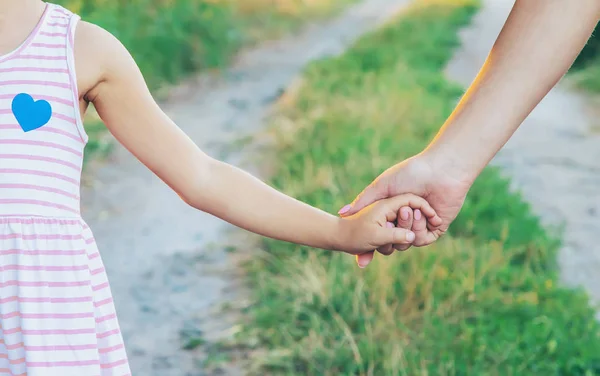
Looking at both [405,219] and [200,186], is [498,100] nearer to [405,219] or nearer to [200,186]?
[405,219]

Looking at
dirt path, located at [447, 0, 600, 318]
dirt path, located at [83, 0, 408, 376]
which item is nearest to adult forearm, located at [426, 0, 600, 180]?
dirt path, located at [83, 0, 408, 376]

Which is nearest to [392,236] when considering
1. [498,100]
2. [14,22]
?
[498,100]

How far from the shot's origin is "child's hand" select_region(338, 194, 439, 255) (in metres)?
1.66

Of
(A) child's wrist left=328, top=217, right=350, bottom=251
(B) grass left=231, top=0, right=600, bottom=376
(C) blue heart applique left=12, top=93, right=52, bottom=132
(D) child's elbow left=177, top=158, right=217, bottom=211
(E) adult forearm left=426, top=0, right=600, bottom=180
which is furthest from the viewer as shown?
(B) grass left=231, top=0, right=600, bottom=376

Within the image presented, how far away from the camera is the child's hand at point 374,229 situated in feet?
5.45

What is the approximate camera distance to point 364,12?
36.9 feet

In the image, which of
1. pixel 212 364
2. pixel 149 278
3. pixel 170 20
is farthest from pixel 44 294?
pixel 170 20

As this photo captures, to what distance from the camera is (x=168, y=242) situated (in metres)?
3.54

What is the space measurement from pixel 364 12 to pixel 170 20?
17.6 feet

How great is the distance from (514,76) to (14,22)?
3.42 feet

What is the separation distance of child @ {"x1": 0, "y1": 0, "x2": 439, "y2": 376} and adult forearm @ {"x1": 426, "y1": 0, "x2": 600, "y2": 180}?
754 mm

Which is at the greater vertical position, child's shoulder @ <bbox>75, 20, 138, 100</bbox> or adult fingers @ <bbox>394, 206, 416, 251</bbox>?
child's shoulder @ <bbox>75, 20, 138, 100</bbox>

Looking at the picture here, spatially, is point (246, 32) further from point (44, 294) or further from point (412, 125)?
point (44, 294)

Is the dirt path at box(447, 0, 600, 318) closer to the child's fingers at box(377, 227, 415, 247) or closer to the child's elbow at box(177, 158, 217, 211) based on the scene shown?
the child's fingers at box(377, 227, 415, 247)
